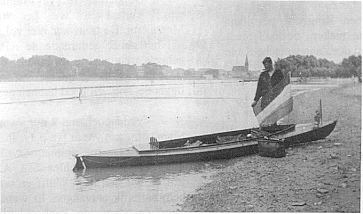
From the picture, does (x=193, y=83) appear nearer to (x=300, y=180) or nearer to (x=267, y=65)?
(x=267, y=65)

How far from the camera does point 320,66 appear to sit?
4734 mm

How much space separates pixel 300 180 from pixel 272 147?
0.72 metres

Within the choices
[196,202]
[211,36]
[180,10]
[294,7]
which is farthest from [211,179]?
[294,7]

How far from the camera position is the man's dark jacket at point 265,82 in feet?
14.5

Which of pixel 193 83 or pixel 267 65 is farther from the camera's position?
pixel 193 83

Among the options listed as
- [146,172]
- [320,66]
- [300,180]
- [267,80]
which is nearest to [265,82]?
[267,80]

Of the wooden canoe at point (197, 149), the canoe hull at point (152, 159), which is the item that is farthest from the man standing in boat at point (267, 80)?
the canoe hull at point (152, 159)

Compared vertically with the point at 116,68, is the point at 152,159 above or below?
below

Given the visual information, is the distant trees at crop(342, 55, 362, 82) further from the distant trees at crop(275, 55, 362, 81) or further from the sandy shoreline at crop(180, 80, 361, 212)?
the sandy shoreline at crop(180, 80, 361, 212)

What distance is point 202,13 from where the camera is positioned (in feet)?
12.6

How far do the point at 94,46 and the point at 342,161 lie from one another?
291 cm

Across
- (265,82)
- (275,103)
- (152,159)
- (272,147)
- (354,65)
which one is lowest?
(152,159)

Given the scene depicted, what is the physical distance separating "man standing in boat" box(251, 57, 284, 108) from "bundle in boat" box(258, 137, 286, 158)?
1.85 ft

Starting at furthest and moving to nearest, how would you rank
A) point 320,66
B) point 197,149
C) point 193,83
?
point 193,83, point 320,66, point 197,149
